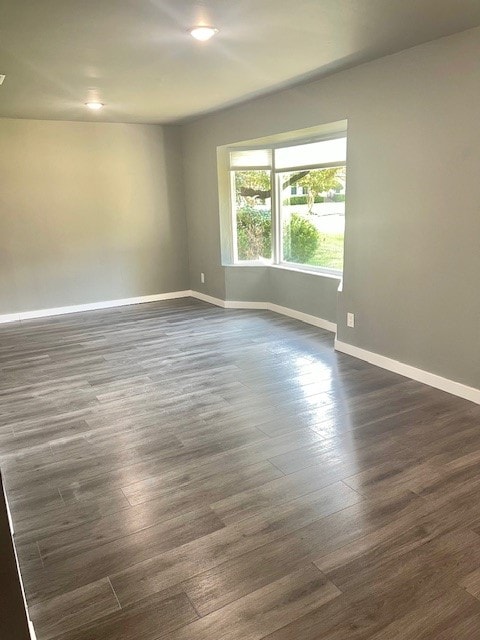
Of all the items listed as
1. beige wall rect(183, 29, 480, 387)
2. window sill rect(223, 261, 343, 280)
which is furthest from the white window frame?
beige wall rect(183, 29, 480, 387)

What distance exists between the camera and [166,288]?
7113 mm

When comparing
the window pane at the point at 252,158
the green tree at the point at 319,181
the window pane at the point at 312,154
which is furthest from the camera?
the window pane at the point at 252,158

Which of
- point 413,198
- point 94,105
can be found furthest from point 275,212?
point 413,198

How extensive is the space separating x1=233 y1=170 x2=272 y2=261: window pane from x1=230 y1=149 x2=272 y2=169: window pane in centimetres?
9

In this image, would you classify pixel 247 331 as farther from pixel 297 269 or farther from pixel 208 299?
pixel 208 299

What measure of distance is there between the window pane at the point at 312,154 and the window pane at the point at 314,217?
103 mm

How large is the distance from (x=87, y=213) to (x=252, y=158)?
227 cm

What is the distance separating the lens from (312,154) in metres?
5.30

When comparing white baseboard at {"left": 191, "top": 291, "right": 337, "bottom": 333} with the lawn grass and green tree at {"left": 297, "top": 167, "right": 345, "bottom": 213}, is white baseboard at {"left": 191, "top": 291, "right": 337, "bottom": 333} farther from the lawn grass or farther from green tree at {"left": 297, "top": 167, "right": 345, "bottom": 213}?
green tree at {"left": 297, "top": 167, "right": 345, "bottom": 213}

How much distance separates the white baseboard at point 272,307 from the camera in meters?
5.26

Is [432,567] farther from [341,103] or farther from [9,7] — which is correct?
[341,103]

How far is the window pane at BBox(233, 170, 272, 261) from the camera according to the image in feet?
19.8

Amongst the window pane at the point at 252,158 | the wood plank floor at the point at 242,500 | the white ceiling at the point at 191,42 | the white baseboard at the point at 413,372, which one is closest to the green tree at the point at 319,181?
the window pane at the point at 252,158

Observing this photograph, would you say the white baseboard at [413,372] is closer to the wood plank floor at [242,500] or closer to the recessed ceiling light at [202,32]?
the wood plank floor at [242,500]
